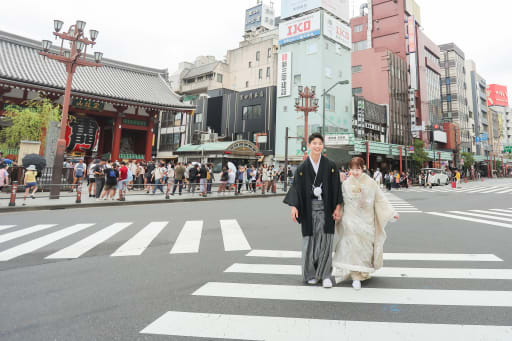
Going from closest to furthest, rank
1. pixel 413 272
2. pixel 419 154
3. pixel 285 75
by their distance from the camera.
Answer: pixel 413 272, pixel 285 75, pixel 419 154

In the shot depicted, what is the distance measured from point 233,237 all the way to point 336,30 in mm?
39374

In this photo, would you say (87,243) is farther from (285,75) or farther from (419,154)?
(419,154)

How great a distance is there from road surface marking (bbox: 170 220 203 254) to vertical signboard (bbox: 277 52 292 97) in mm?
31880

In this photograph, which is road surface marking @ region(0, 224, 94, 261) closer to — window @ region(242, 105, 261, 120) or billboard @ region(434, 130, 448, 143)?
window @ region(242, 105, 261, 120)

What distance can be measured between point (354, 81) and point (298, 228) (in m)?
43.4

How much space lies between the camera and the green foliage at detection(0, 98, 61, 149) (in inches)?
737

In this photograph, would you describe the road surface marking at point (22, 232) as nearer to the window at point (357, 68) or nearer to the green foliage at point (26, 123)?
the green foliage at point (26, 123)

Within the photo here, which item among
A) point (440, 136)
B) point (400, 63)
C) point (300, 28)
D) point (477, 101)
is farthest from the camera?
point (477, 101)

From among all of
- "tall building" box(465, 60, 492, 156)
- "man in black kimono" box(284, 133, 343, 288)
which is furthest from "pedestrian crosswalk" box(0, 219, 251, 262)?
"tall building" box(465, 60, 492, 156)

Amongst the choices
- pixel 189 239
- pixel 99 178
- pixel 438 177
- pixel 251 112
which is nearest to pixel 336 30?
pixel 251 112

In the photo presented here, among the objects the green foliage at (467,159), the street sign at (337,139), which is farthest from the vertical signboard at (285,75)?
the green foliage at (467,159)

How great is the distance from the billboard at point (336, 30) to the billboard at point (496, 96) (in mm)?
65899

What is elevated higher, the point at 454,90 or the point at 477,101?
the point at 477,101

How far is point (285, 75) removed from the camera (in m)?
37.0
